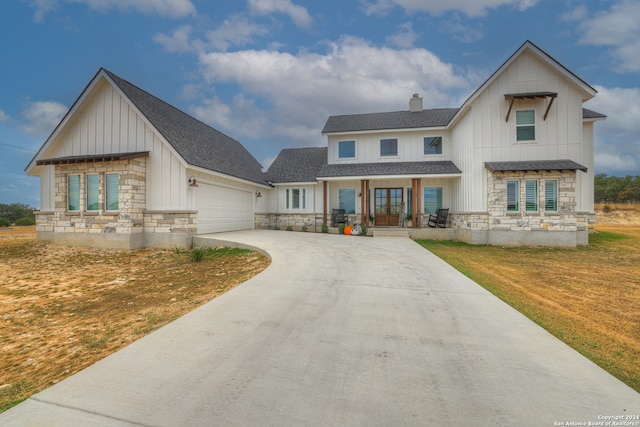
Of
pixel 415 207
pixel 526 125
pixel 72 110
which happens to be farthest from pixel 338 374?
pixel 72 110

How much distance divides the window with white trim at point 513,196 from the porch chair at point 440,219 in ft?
10.2

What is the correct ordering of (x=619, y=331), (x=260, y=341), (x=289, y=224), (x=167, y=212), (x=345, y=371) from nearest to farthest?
(x=345, y=371) < (x=260, y=341) < (x=619, y=331) < (x=167, y=212) < (x=289, y=224)

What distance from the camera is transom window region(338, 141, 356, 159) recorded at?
17562 millimetres

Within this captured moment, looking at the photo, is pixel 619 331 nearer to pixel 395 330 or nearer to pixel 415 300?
pixel 415 300

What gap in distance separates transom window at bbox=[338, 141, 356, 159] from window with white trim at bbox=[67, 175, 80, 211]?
46.3ft

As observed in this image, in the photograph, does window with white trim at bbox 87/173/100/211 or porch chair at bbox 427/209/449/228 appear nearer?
window with white trim at bbox 87/173/100/211

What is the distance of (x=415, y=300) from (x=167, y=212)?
420 inches

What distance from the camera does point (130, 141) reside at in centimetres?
1128

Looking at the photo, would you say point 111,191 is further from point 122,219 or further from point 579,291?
point 579,291

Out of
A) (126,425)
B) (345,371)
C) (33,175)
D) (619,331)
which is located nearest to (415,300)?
(345,371)

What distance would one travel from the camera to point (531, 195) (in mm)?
11773

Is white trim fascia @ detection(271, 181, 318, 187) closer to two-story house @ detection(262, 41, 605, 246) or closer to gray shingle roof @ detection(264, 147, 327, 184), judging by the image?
gray shingle roof @ detection(264, 147, 327, 184)

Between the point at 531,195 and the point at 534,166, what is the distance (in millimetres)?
1334

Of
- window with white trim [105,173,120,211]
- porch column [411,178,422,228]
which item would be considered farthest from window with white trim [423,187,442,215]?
window with white trim [105,173,120,211]
